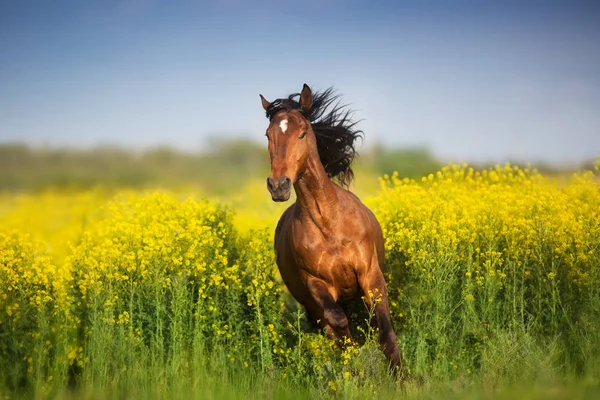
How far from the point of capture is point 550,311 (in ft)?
25.7

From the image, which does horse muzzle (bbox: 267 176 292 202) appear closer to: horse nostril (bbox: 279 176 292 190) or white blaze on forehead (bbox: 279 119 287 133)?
horse nostril (bbox: 279 176 292 190)

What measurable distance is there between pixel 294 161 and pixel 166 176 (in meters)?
12.4

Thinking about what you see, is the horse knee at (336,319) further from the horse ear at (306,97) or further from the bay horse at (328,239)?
the horse ear at (306,97)

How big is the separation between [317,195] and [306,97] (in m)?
0.99

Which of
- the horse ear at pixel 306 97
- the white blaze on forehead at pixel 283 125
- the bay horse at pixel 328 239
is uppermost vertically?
the horse ear at pixel 306 97

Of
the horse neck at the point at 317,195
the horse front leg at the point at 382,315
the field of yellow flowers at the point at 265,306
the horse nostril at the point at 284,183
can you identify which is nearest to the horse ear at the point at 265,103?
the horse neck at the point at 317,195

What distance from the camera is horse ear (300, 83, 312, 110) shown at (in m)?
6.99

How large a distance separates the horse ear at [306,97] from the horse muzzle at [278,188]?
1135mm

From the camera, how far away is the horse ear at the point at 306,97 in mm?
6987

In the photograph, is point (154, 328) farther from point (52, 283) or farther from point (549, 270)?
point (549, 270)

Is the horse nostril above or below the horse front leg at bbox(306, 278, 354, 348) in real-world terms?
above

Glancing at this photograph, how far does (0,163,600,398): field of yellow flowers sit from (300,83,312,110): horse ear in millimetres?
1911

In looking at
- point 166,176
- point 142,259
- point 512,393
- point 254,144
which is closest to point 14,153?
point 166,176

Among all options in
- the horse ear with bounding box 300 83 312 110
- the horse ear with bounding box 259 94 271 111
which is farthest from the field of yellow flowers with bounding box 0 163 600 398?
the horse ear with bounding box 300 83 312 110
